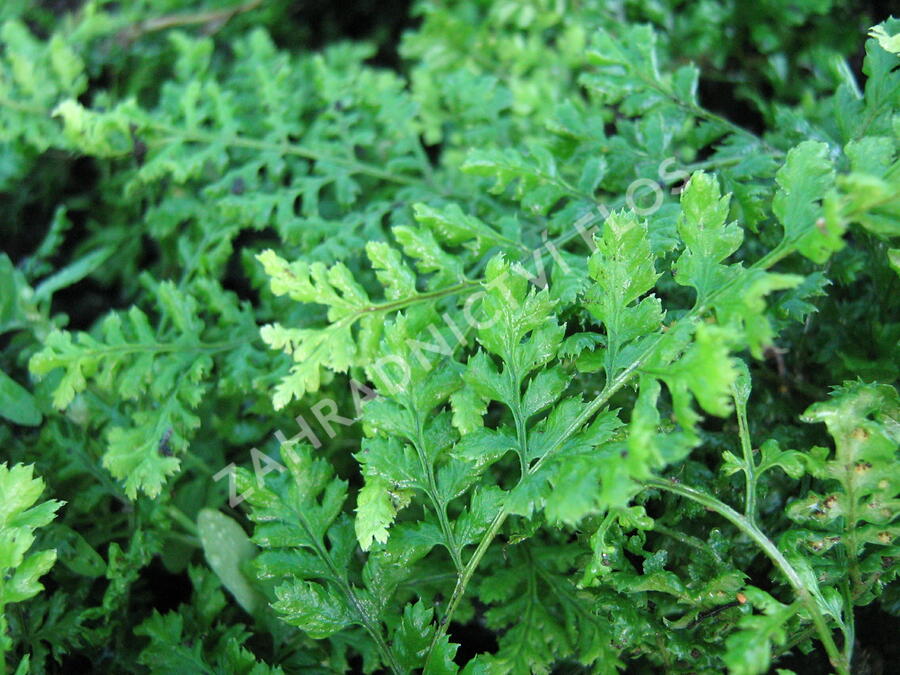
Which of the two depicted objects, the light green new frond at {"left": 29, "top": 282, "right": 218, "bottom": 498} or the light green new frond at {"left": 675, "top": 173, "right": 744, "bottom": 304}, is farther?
the light green new frond at {"left": 29, "top": 282, "right": 218, "bottom": 498}

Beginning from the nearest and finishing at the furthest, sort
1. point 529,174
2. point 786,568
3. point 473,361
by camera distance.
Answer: point 786,568 < point 473,361 < point 529,174

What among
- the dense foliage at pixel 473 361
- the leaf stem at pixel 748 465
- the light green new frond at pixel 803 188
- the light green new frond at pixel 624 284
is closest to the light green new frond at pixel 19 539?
the dense foliage at pixel 473 361

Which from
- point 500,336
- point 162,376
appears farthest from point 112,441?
point 500,336

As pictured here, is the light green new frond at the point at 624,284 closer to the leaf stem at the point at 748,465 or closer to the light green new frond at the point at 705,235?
the light green new frond at the point at 705,235

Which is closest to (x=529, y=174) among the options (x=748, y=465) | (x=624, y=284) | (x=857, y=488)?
(x=624, y=284)

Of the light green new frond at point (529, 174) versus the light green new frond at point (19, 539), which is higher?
the light green new frond at point (529, 174)

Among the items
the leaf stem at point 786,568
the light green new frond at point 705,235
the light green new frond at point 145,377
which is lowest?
the leaf stem at point 786,568

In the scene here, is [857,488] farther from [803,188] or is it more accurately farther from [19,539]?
[19,539]

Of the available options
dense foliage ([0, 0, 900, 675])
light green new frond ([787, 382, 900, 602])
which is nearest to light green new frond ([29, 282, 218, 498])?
dense foliage ([0, 0, 900, 675])

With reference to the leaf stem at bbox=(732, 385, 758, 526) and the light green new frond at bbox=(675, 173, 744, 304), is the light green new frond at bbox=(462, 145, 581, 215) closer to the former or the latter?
the light green new frond at bbox=(675, 173, 744, 304)
